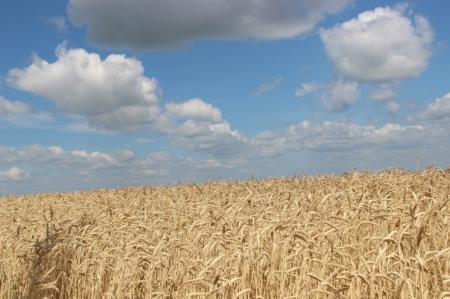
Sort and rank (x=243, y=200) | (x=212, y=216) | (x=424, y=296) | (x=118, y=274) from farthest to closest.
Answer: (x=243, y=200) < (x=212, y=216) < (x=118, y=274) < (x=424, y=296)

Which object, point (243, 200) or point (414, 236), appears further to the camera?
point (243, 200)

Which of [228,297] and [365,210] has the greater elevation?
[365,210]

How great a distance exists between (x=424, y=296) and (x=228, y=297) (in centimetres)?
202

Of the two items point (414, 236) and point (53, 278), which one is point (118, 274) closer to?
point (53, 278)

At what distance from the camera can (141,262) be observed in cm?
624

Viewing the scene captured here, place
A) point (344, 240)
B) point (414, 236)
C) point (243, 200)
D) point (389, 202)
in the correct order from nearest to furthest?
point (414, 236)
point (344, 240)
point (389, 202)
point (243, 200)

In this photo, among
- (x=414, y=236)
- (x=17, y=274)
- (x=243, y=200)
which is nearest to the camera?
(x=414, y=236)

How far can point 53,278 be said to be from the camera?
721 centimetres

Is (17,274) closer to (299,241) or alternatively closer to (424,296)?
(299,241)

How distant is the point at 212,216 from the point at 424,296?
4478 millimetres

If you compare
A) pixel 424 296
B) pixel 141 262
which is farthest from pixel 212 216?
pixel 424 296

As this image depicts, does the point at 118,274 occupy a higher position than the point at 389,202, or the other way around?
the point at 389,202

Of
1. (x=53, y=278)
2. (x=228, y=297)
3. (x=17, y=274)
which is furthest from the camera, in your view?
(x=17, y=274)

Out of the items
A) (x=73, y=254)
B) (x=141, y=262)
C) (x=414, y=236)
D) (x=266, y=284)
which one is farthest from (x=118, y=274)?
(x=414, y=236)
